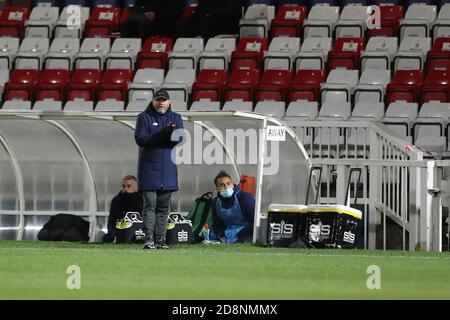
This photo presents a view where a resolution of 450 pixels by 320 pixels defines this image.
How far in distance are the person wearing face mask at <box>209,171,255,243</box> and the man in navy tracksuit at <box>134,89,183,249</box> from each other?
2372 mm

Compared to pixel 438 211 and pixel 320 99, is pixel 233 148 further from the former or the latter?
pixel 320 99

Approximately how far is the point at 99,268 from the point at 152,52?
1493 centimetres

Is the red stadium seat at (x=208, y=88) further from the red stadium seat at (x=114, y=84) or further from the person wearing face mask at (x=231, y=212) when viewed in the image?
the person wearing face mask at (x=231, y=212)

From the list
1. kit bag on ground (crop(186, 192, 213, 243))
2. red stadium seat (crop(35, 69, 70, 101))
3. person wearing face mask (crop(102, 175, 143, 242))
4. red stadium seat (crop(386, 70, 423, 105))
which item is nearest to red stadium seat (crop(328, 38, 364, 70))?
red stadium seat (crop(386, 70, 423, 105))

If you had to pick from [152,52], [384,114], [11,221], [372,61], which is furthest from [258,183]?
[152,52]

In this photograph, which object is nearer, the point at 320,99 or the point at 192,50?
the point at 320,99

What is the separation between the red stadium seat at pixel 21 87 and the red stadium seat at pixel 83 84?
80cm

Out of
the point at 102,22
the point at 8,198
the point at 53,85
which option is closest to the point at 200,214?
the point at 8,198

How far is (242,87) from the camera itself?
26.3 meters

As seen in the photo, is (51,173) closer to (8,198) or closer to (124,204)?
(8,198)

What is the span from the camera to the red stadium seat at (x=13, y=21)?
30.5 m

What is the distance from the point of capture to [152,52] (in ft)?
92.9

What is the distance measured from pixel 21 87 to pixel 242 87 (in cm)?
479

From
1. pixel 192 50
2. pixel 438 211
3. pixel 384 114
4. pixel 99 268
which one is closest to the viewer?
pixel 99 268
